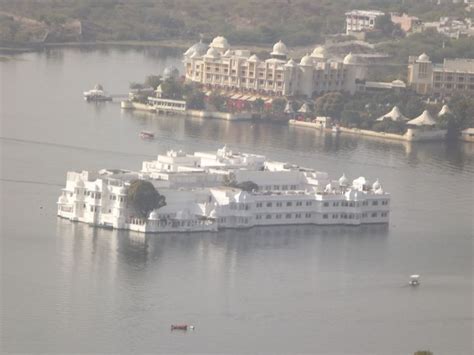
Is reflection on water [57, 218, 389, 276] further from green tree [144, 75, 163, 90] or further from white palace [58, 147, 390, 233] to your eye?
green tree [144, 75, 163, 90]

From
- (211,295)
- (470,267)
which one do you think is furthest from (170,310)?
(470,267)

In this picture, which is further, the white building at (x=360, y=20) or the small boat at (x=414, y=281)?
the white building at (x=360, y=20)

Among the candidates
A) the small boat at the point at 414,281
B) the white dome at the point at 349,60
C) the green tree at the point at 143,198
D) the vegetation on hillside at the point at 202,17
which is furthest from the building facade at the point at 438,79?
the small boat at the point at 414,281

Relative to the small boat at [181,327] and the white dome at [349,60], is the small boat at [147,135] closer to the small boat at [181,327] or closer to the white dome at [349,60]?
the white dome at [349,60]

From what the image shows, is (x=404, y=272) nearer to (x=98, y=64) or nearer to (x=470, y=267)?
(x=470, y=267)

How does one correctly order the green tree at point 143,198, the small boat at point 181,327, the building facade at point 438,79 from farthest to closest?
the building facade at point 438,79, the green tree at point 143,198, the small boat at point 181,327

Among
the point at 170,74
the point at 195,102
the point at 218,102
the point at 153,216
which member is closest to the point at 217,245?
the point at 153,216

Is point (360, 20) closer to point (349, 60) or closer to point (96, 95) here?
point (349, 60)
